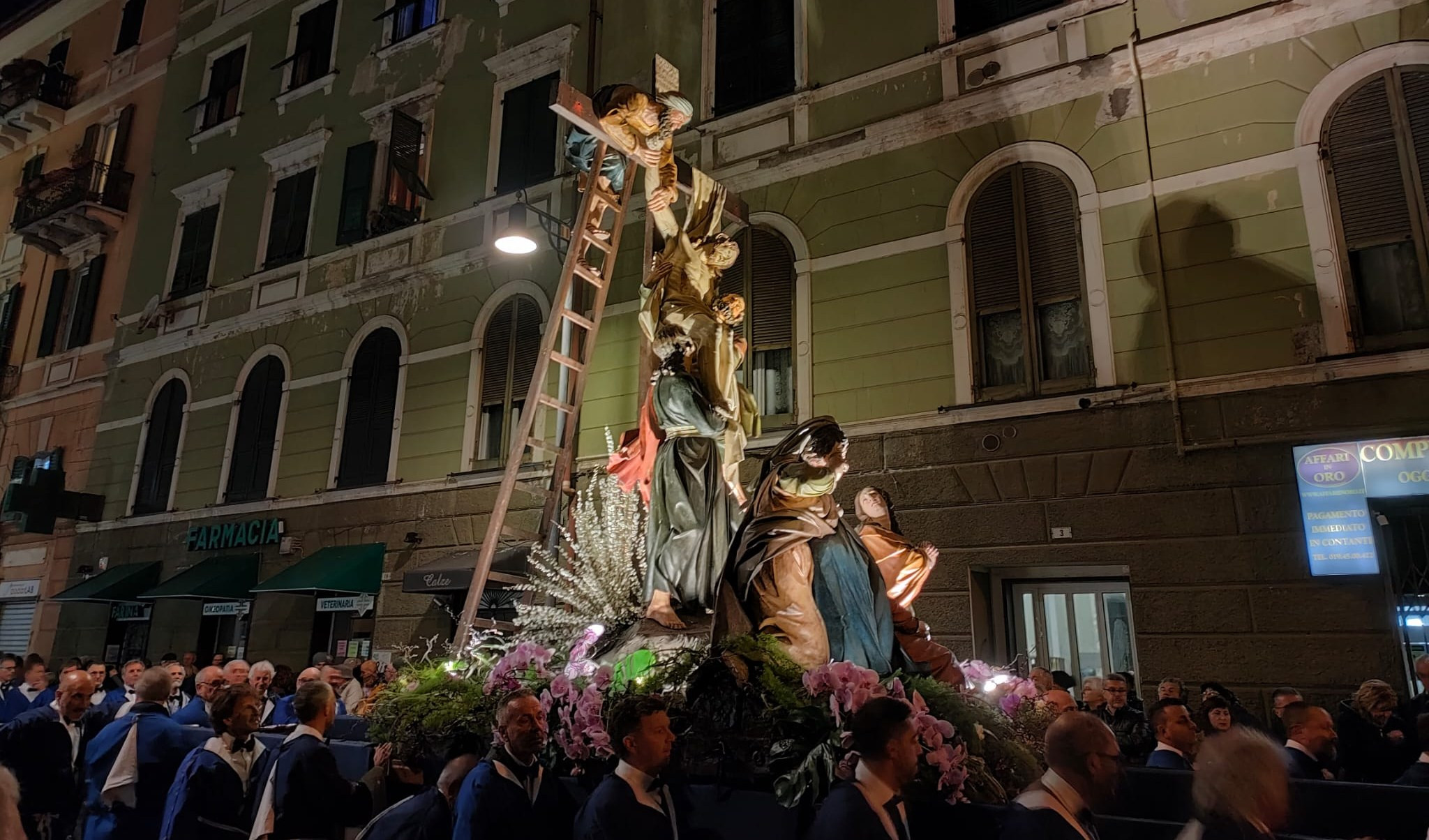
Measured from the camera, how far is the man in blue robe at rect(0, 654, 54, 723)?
26.7ft

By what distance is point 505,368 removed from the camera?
41.9 ft

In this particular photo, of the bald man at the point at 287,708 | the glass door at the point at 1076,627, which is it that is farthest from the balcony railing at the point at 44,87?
the glass door at the point at 1076,627

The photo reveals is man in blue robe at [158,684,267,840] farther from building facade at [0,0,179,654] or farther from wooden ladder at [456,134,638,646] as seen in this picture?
building facade at [0,0,179,654]

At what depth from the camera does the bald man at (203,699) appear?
5938 millimetres

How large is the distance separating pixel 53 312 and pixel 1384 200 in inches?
900

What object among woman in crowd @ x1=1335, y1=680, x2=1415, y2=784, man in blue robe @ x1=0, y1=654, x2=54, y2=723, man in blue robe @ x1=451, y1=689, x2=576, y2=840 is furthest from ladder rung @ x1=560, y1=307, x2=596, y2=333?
woman in crowd @ x1=1335, y1=680, x2=1415, y2=784

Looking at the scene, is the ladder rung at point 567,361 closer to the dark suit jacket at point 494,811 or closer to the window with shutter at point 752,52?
the window with shutter at point 752,52

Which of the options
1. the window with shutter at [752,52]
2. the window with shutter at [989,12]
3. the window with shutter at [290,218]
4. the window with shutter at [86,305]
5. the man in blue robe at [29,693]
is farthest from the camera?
the window with shutter at [86,305]

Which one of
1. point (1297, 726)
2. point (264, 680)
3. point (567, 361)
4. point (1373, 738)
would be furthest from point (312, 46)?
point (1373, 738)

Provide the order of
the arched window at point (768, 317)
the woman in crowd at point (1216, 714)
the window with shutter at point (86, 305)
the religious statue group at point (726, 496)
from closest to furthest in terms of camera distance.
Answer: the religious statue group at point (726, 496) → the woman in crowd at point (1216, 714) → the arched window at point (768, 317) → the window with shutter at point (86, 305)

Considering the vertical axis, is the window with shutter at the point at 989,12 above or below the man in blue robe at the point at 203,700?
above

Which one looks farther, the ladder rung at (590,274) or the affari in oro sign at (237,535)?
the affari in oro sign at (237,535)

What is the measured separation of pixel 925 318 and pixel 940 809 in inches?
270

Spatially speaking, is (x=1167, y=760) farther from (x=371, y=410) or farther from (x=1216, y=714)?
(x=371, y=410)
